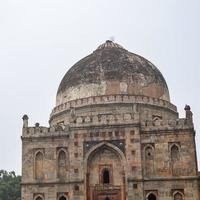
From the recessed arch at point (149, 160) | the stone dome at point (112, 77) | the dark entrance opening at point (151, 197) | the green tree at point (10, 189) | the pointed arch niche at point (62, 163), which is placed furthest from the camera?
the green tree at point (10, 189)

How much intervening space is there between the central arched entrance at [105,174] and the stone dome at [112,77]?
4615 mm

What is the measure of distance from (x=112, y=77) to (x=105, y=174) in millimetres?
6610

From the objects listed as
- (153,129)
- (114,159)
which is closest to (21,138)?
(114,159)

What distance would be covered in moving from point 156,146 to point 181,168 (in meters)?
1.73

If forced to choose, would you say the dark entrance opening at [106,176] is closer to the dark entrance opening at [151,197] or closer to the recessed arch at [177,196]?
the dark entrance opening at [151,197]

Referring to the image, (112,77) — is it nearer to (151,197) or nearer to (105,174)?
(105,174)

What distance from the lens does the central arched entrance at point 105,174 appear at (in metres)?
27.7

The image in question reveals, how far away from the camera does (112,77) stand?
3198 centimetres

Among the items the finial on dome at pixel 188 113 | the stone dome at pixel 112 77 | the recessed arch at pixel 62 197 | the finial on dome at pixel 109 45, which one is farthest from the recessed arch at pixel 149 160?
the finial on dome at pixel 109 45

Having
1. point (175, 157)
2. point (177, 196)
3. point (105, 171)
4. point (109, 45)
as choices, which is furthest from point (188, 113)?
point (109, 45)

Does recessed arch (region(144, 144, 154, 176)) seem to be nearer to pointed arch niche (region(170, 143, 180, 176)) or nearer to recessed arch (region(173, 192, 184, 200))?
pointed arch niche (region(170, 143, 180, 176))

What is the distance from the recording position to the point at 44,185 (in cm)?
2809

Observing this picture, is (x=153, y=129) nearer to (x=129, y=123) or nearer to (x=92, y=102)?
(x=129, y=123)

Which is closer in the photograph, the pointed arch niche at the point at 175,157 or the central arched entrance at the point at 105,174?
the pointed arch niche at the point at 175,157
